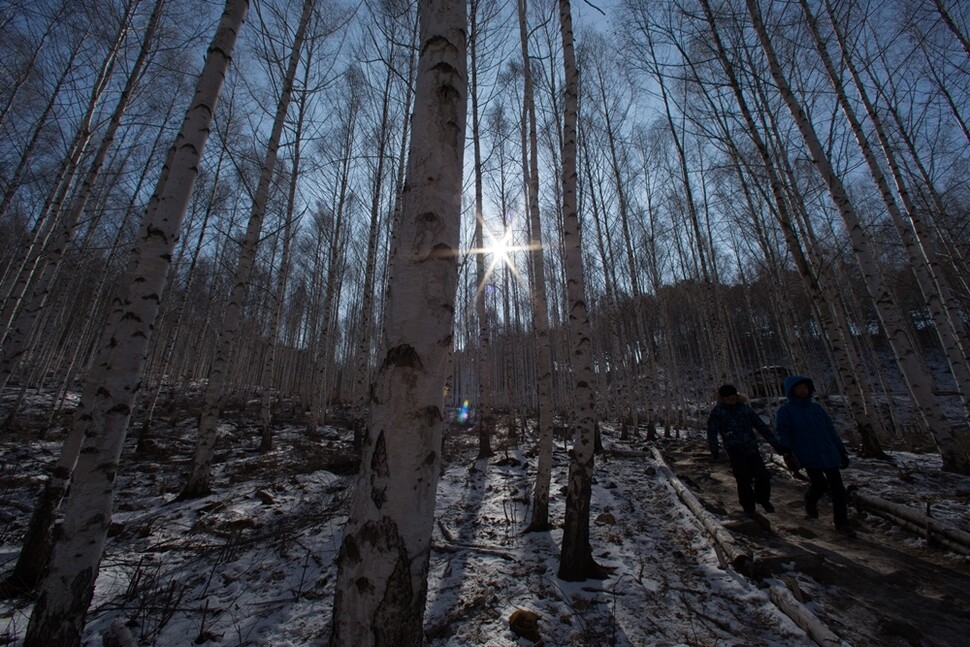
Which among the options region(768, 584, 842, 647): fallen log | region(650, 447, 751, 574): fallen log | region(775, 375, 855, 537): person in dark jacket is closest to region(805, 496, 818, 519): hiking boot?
region(775, 375, 855, 537): person in dark jacket

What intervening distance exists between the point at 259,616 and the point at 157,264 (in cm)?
271

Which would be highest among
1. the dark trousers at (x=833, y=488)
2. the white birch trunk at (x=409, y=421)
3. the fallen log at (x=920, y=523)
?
the white birch trunk at (x=409, y=421)

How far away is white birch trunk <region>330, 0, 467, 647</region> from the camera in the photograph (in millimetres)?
1099

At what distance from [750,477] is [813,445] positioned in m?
0.84

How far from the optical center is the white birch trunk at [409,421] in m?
1.10

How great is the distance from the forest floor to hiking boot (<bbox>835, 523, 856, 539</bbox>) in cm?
9

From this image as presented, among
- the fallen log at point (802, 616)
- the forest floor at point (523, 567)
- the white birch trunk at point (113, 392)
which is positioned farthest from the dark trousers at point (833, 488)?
the white birch trunk at point (113, 392)

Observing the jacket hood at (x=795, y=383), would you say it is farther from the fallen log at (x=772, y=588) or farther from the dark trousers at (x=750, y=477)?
the fallen log at (x=772, y=588)

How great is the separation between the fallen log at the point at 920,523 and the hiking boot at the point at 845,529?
546 mm

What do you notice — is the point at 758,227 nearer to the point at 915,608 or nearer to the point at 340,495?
the point at 915,608

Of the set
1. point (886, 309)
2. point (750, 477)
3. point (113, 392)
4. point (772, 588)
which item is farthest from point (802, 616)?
point (886, 309)

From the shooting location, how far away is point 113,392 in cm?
246

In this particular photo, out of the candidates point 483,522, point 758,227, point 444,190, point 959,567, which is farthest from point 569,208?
point 758,227

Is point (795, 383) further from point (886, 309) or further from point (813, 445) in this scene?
point (886, 309)
